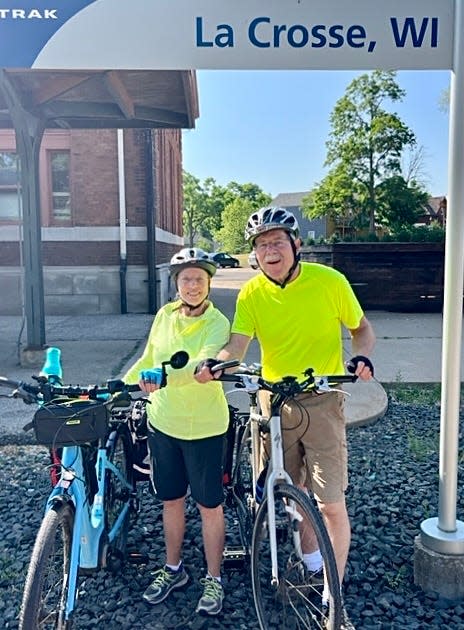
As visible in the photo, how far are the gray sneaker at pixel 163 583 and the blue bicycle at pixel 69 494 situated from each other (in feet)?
0.69

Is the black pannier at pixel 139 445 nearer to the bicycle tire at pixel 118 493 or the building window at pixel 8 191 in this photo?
the bicycle tire at pixel 118 493

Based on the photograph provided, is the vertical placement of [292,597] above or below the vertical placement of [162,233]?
below

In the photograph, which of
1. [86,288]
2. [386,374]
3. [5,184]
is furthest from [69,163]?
[386,374]

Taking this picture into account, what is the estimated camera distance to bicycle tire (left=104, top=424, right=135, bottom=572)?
2.70 meters

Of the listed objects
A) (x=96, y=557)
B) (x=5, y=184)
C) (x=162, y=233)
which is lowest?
(x=96, y=557)

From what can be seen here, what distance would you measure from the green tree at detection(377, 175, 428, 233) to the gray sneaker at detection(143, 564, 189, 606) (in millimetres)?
20938

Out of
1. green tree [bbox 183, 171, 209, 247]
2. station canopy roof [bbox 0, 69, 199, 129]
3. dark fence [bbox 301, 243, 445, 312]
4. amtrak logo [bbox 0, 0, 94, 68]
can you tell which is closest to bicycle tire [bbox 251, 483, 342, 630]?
amtrak logo [bbox 0, 0, 94, 68]

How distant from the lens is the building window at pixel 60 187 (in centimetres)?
1335

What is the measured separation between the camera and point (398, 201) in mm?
22719

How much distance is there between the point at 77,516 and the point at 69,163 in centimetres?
1218

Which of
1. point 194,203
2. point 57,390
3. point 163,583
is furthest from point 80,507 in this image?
point 194,203

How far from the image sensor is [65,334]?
1010 centimetres

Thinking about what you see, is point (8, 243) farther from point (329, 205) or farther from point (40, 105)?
point (329, 205)

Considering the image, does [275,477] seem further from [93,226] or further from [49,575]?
[93,226]
